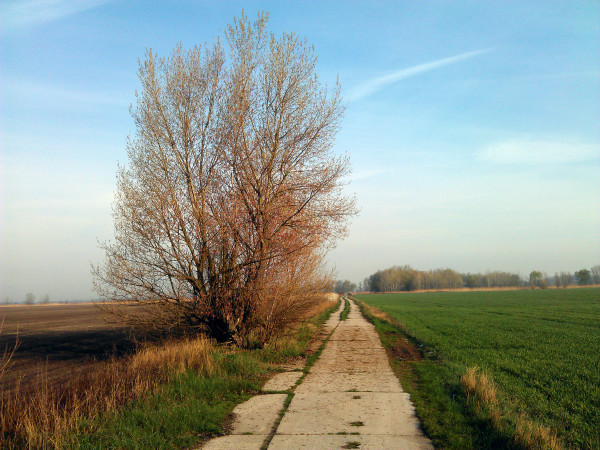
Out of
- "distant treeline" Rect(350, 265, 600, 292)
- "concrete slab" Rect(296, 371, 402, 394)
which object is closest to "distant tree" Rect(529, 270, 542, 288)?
"distant treeline" Rect(350, 265, 600, 292)

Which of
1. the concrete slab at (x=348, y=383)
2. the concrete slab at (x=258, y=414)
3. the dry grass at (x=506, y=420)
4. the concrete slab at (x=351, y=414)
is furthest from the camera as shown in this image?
the concrete slab at (x=348, y=383)

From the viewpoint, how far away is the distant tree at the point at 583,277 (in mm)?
155000

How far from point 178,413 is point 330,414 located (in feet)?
7.96

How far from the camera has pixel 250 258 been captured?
41.0 feet

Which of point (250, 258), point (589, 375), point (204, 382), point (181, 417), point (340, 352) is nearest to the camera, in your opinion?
point (181, 417)

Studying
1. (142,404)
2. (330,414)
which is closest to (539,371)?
(330,414)

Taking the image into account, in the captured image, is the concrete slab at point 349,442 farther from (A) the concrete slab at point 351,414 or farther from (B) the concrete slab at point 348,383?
(B) the concrete slab at point 348,383

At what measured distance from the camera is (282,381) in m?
9.70

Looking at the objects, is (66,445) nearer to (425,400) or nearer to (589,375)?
(425,400)

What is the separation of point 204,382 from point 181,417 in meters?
2.12

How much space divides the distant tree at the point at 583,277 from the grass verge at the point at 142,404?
17886 centimetres

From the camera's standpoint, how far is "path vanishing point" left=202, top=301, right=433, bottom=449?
5.61 metres

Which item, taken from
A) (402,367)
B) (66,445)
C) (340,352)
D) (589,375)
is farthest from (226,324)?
(589,375)

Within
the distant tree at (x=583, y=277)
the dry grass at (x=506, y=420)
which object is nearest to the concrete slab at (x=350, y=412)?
the dry grass at (x=506, y=420)
